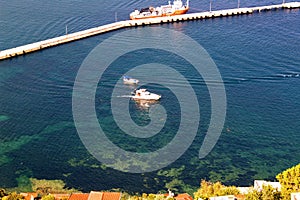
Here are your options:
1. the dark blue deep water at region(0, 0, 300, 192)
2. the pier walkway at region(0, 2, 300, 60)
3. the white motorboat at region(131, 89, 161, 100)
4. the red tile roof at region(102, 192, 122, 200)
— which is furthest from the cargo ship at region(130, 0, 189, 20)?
the red tile roof at region(102, 192, 122, 200)

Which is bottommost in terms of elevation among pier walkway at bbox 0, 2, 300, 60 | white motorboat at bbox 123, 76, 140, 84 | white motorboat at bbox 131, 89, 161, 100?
white motorboat at bbox 131, 89, 161, 100

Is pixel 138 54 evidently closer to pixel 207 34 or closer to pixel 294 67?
pixel 207 34

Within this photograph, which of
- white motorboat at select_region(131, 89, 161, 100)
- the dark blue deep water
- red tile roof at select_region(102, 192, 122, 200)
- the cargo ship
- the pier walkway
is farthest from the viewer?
the cargo ship

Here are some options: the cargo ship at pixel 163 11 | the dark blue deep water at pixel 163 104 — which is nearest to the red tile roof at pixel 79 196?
the dark blue deep water at pixel 163 104

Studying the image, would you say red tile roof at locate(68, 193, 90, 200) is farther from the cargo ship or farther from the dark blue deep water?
the cargo ship

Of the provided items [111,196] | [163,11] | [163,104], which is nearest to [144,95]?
[163,104]

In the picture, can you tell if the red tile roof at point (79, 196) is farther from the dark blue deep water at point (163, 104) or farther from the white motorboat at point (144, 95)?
the white motorboat at point (144, 95)

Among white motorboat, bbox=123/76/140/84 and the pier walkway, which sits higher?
the pier walkway
